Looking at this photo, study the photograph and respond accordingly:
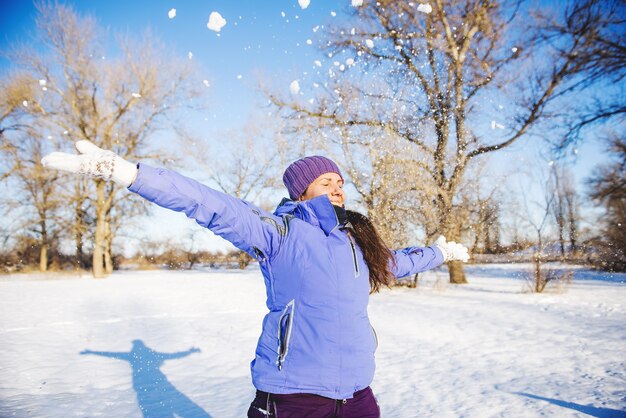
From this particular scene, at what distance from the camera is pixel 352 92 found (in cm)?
1302

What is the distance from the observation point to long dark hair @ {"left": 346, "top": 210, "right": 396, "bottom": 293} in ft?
5.55

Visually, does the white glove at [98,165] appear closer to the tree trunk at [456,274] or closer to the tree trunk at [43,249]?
the tree trunk at [456,274]

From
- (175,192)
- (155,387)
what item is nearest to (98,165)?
(175,192)

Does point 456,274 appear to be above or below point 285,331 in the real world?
below

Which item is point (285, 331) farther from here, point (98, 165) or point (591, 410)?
point (591, 410)

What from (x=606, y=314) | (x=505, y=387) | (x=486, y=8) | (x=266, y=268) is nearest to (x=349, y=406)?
(x=266, y=268)

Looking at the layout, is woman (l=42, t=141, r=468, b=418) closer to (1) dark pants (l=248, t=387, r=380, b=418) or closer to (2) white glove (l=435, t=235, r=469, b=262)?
(1) dark pants (l=248, t=387, r=380, b=418)

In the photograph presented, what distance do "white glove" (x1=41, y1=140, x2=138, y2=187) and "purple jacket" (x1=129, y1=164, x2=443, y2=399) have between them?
32 cm

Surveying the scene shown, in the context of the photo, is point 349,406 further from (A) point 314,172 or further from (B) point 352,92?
(B) point 352,92

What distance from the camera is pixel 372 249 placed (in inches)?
67.2

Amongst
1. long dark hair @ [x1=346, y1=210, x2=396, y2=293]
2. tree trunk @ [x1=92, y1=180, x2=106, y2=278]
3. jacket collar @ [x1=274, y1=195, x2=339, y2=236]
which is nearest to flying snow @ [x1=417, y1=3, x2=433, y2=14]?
long dark hair @ [x1=346, y1=210, x2=396, y2=293]

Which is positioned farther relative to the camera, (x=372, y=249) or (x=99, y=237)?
(x=99, y=237)

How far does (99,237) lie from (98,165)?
22.6 meters

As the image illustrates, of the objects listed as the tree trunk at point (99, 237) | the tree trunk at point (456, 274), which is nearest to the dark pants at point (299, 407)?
the tree trunk at point (456, 274)
